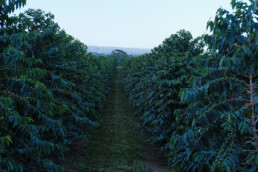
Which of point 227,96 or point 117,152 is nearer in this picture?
point 227,96

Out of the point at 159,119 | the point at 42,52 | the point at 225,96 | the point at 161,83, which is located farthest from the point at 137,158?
the point at 225,96

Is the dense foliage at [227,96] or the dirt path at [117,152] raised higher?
the dense foliage at [227,96]

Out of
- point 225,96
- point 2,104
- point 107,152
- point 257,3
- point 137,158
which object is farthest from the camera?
point 107,152

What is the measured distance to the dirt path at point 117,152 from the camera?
10062mm

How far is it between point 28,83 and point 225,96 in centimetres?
417

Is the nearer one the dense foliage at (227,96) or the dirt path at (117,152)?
the dense foliage at (227,96)

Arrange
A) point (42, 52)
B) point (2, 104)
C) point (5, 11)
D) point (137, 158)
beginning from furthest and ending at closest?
point (137, 158), point (42, 52), point (5, 11), point (2, 104)

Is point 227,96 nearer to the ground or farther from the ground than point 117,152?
farther from the ground

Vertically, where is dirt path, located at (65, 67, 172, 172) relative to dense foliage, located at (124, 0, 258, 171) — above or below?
below

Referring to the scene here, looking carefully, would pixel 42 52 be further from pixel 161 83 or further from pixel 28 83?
pixel 161 83

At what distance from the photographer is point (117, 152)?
11922 mm

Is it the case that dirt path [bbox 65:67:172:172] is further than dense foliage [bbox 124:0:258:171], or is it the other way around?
dirt path [bbox 65:67:172:172]

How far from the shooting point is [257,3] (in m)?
4.32

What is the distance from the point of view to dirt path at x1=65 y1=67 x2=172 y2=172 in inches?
396
